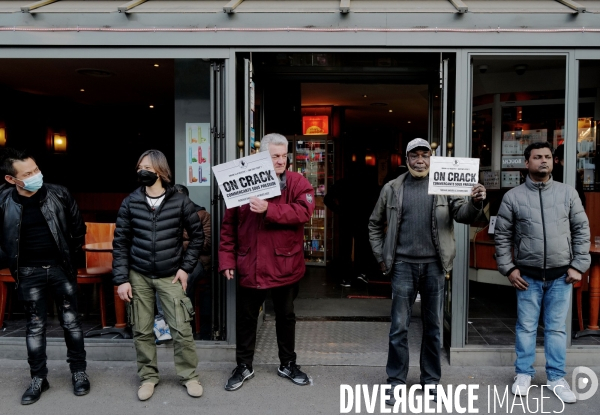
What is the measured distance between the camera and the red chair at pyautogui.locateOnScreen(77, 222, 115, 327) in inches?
218

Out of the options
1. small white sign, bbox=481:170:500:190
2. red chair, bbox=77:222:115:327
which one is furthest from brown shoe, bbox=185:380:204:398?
small white sign, bbox=481:170:500:190

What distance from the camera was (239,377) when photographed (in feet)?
13.7

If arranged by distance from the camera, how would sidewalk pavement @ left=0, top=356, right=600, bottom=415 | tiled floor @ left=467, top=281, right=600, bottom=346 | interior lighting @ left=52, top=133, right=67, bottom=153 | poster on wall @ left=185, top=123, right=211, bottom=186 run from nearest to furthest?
sidewalk pavement @ left=0, top=356, right=600, bottom=415 → tiled floor @ left=467, top=281, right=600, bottom=346 → poster on wall @ left=185, top=123, right=211, bottom=186 → interior lighting @ left=52, top=133, right=67, bottom=153

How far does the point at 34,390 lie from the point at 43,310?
0.61m

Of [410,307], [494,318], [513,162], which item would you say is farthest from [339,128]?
[410,307]

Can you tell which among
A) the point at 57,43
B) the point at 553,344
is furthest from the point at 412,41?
the point at 57,43

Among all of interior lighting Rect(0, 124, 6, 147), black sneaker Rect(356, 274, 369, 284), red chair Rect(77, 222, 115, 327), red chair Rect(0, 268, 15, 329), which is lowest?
black sneaker Rect(356, 274, 369, 284)

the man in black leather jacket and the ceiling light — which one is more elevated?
the ceiling light

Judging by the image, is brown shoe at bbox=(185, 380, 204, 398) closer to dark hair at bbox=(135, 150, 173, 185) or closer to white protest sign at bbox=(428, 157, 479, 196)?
dark hair at bbox=(135, 150, 173, 185)

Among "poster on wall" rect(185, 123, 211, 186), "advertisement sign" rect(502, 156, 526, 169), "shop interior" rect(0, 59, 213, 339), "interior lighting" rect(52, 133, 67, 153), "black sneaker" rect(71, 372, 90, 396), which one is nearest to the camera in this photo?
"black sneaker" rect(71, 372, 90, 396)

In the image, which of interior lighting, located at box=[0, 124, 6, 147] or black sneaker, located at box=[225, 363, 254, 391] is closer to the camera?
black sneaker, located at box=[225, 363, 254, 391]

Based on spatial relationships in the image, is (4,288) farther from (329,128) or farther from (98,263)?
(329,128)

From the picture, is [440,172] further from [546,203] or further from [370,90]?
[370,90]

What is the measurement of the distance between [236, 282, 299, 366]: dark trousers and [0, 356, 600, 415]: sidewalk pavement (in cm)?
26
